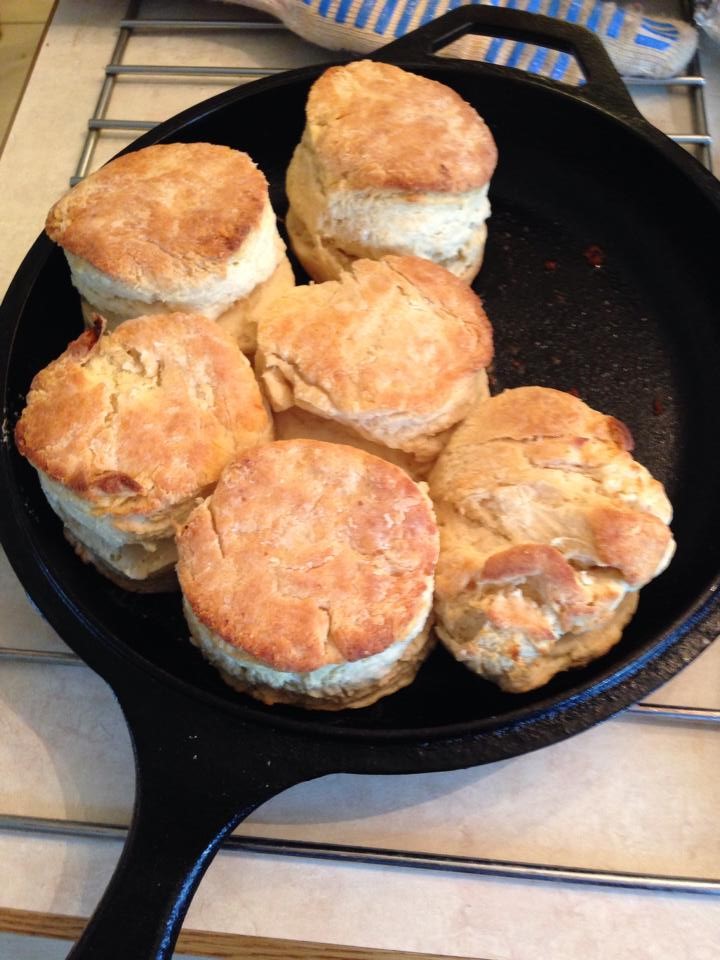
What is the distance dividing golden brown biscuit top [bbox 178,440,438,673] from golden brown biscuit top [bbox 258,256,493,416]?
0.10 metres

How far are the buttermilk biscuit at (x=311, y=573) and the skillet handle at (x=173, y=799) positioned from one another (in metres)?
0.07

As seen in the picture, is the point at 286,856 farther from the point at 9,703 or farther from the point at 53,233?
the point at 53,233

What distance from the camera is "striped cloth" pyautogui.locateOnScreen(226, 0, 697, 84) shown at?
187 centimetres

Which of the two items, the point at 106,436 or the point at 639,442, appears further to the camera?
the point at 639,442

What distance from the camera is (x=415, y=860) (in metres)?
1.17

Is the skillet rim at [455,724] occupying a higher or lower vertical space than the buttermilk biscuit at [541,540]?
lower

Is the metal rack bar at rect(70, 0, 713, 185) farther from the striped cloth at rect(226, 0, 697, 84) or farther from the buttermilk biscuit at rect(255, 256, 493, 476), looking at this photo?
the buttermilk biscuit at rect(255, 256, 493, 476)

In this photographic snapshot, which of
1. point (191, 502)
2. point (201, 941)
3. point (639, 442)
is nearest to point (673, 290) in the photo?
point (639, 442)

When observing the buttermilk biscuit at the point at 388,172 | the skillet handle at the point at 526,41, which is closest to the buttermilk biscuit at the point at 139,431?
the buttermilk biscuit at the point at 388,172

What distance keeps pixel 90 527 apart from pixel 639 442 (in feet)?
2.95

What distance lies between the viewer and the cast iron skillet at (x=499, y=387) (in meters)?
1.04

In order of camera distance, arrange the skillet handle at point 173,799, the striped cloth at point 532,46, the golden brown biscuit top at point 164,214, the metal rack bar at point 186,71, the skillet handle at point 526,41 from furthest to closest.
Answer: the metal rack bar at point 186,71 → the striped cloth at point 532,46 → the skillet handle at point 526,41 → the golden brown biscuit top at point 164,214 → the skillet handle at point 173,799

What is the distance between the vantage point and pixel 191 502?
1.12m

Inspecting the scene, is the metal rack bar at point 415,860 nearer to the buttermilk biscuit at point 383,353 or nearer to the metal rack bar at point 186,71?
the buttermilk biscuit at point 383,353
